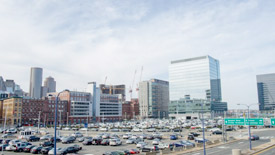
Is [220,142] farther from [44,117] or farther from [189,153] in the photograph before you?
[44,117]

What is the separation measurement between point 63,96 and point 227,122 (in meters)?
138

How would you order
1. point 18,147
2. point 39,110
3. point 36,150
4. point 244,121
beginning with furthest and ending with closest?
point 39,110
point 244,121
point 18,147
point 36,150

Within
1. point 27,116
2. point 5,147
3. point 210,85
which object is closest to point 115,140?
point 5,147

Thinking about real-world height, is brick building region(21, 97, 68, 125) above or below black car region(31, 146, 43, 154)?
above

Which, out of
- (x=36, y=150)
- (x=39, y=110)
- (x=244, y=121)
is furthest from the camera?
(x=39, y=110)

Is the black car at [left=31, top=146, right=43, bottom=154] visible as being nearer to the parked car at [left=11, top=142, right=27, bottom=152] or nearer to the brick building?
the parked car at [left=11, top=142, right=27, bottom=152]

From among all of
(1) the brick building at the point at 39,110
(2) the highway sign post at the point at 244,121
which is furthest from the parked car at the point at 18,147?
(1) the brick building at the point at 39,110

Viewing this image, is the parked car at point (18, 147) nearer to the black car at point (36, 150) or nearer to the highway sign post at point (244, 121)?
the black car at point (36, 150)

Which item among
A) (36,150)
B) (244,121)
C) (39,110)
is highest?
(39,110)

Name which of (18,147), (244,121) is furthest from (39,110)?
(244,121)

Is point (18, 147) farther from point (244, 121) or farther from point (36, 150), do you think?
point (244, 121)

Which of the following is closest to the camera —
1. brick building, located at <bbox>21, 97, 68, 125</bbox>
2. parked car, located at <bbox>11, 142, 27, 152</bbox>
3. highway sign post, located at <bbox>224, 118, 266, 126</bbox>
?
parked car, located at <bbox>11, 142, 27, 152</bbox>

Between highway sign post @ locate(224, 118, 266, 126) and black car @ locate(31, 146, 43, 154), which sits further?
highway sign post @ locate(224, 118, 266, 126)

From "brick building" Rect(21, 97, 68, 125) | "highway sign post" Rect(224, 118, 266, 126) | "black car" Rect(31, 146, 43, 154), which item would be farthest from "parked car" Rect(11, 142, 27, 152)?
"brick building" Rect(21, 97, 68, 125)
